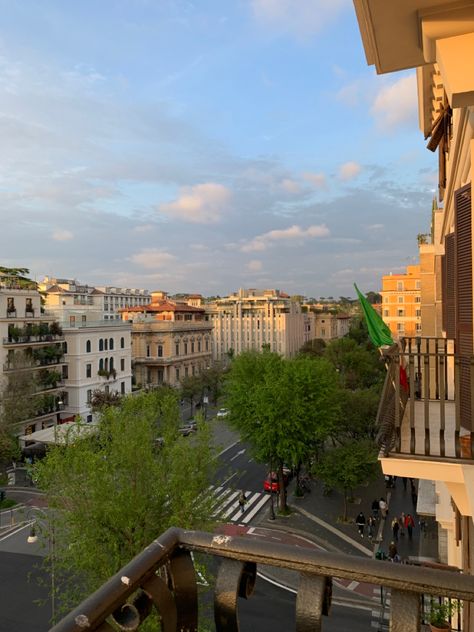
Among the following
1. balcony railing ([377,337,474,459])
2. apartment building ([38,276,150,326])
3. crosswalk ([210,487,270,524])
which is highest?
apartment building ([38,276,150,326])

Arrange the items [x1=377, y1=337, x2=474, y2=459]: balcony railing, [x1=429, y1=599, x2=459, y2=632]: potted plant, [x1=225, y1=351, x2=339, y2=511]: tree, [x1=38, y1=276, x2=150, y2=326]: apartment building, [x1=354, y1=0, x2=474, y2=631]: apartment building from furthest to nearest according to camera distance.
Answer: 1. [x1=38, y1=276, x2=150, y2=326]: apartment building
2. [x1=225, y1=351, x2=339, y2=511]: tree
3. [x1=429, y1=599, x2=459, y2=632]: potted plant
4. [x1=377, y1=337, x2=474, y2=459]: balcony railing
5. [x1=354, y1=0, x2=474, y2=631]: apartment building

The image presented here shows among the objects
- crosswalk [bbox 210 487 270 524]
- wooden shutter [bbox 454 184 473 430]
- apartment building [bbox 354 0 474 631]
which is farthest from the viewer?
crosswalk [bbox 210 487 270 524]

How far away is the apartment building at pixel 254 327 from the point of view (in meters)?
100

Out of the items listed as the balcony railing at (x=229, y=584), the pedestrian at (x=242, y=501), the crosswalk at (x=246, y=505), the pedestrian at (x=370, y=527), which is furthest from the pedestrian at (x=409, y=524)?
the balcony railing at (x=229, y=584)

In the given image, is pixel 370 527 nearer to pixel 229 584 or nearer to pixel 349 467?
pixel 349 467

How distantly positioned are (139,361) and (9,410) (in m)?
35.7

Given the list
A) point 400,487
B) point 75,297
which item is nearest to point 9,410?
point 400,487

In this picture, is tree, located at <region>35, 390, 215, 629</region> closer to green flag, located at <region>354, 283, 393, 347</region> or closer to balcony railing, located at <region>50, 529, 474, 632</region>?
green flag, located at <region>354, 283, 393, 347</region>

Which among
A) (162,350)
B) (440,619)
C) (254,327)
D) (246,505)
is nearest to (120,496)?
(440,619)

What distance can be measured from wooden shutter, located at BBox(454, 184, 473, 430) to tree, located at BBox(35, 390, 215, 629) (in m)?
10.1

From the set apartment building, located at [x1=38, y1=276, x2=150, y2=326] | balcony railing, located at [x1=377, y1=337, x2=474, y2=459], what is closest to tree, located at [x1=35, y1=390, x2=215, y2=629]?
balcony railing, located at [x1=377, y1=337, x2=474, y2=459]

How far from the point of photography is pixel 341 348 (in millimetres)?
53844

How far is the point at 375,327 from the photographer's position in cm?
628

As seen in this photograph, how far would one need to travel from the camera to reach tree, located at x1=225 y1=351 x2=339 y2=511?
26.2m
